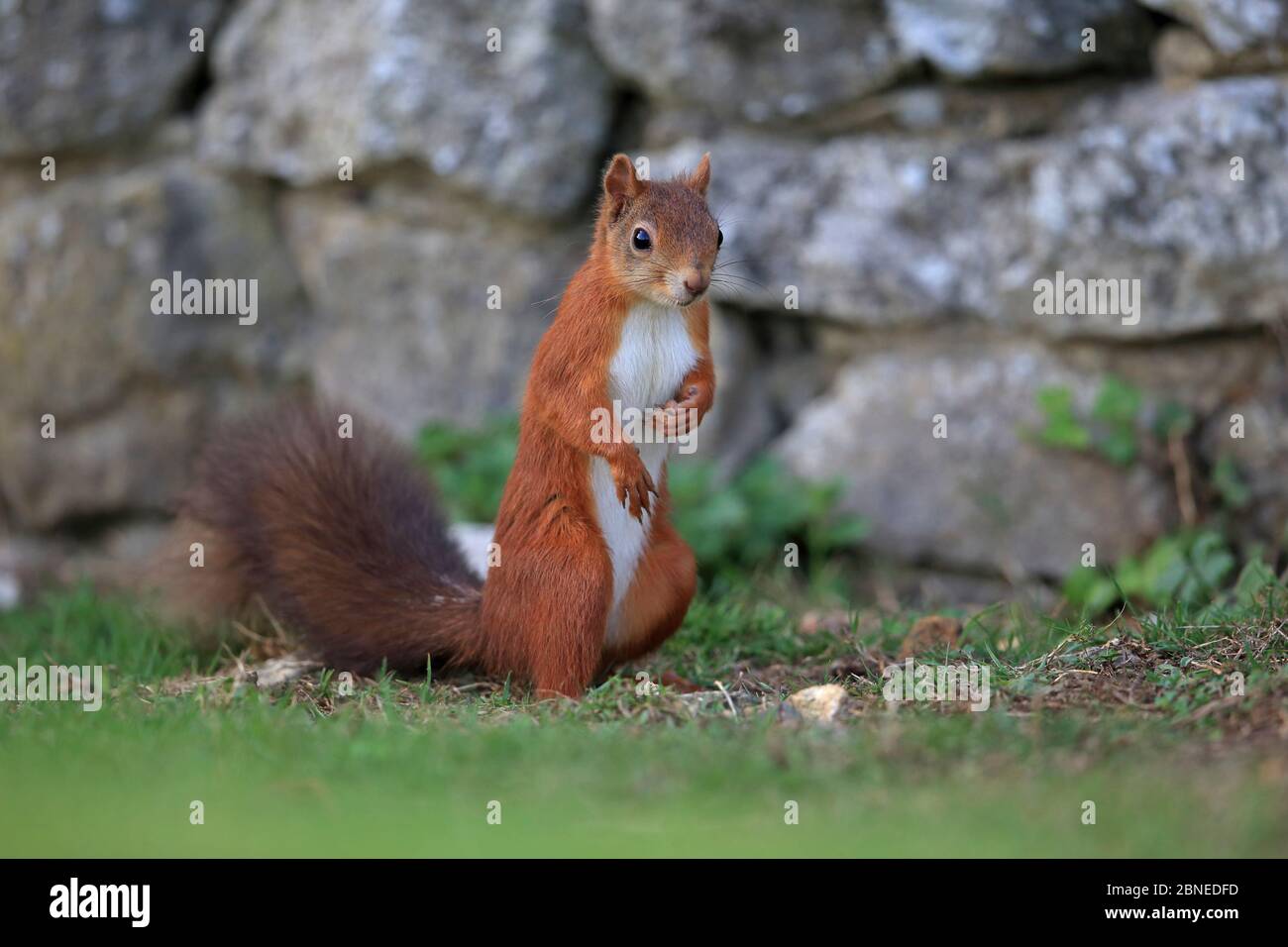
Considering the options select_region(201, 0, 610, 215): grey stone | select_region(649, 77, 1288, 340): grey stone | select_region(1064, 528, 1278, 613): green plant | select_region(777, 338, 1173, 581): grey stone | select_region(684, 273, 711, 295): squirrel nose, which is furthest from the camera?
select_region(201, 0, 610, 215): grey stone

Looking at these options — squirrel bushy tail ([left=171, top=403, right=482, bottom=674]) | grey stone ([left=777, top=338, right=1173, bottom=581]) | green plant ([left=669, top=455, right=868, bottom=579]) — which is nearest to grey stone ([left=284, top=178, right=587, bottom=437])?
green plant ([left=669, top=455, right=868, bottom=579])

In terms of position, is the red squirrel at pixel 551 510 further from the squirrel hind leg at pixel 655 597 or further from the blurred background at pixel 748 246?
the blurred background at pixel 748 246

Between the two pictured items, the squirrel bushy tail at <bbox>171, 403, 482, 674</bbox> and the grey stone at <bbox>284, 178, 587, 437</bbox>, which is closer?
the squirrel bushy tail at <bbox>171, 403, 482, 674</bbox>

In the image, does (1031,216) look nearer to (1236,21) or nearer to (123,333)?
(1236,21)

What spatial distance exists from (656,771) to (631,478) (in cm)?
86

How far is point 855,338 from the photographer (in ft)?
18.3

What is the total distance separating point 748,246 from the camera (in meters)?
5.49

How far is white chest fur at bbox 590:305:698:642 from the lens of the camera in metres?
3.53

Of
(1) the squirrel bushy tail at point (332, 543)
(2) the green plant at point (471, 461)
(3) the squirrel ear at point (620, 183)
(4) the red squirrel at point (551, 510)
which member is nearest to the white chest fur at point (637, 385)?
(4) the red squirrel at point (551, 510)

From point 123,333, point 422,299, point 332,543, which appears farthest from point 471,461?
point 332,543

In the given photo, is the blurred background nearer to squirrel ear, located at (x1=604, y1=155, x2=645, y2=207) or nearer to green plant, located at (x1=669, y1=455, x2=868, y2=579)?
green plant, located at (x1=669, y1=455, x2=868, y2=579)

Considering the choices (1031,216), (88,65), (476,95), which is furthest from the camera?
(88,65)

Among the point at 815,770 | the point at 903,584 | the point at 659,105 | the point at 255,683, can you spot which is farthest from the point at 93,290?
the point at 815,770

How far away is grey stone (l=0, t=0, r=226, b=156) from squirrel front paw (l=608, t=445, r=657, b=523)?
3.49 meters
